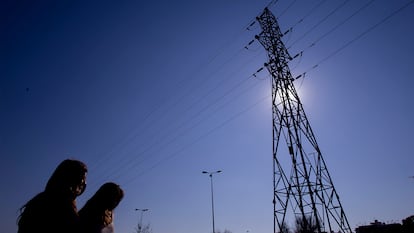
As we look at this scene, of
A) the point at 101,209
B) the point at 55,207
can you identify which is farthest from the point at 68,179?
the point at 101,209

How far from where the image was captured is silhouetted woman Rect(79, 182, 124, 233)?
92.7 inches

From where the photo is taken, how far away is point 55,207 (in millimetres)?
2072

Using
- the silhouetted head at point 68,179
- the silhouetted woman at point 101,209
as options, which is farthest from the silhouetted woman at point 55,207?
the silhouetted woman at point 101,209

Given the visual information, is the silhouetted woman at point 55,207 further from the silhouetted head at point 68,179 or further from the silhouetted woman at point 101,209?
the silhouetted woman at point 101,209

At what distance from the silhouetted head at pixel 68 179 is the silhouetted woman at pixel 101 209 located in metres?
0.20

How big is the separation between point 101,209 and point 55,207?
55cm

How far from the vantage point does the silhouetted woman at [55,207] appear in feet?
6.53

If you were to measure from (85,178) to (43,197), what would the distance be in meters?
0.51

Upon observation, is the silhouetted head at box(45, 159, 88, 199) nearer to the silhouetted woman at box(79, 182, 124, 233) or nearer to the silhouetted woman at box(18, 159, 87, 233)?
the silhouetted woman at box(18, 159, 87, 233)

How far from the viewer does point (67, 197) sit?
223cm

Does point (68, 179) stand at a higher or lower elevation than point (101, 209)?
higher

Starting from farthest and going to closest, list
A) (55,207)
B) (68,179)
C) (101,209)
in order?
1. (101,209)
2. (68,179)
3. (55,207)

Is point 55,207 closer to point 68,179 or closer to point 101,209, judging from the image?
point 68,179

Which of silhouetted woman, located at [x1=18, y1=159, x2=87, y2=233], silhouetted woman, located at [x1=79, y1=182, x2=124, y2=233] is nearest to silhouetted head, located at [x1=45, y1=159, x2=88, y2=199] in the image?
silhouetted woman, located at [x1=18, y1=159, x2=87, y2=233]
